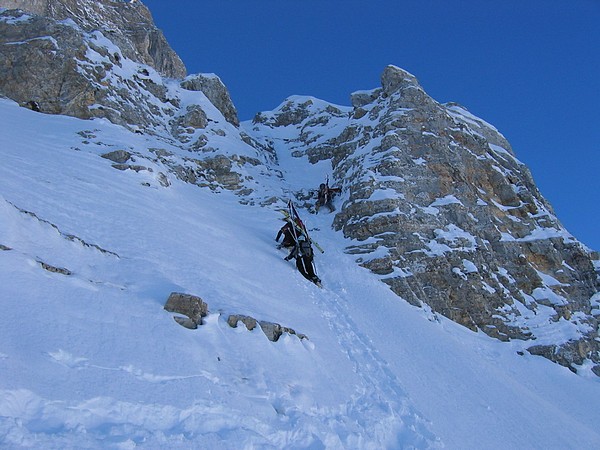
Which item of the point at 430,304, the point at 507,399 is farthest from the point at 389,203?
the point at 507,399

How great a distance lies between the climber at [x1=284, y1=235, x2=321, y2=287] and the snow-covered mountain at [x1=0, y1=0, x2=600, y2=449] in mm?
580

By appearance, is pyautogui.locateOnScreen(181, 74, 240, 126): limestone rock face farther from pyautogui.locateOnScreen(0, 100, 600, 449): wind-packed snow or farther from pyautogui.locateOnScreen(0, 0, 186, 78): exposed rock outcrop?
pyautogui.locateOnScreen(0, 100, 600, 449): wind-packed snow

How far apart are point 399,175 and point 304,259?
9.79 m

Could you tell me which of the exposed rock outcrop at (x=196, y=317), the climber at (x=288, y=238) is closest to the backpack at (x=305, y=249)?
the climber at (x=288, y=238)

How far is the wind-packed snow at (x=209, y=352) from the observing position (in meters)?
4.43

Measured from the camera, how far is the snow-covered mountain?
492 centimetres

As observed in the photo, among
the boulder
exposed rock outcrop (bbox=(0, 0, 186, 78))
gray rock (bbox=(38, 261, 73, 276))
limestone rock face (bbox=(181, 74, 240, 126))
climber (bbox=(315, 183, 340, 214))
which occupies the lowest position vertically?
gray rock (bbox=(38, 261, 73, 276))

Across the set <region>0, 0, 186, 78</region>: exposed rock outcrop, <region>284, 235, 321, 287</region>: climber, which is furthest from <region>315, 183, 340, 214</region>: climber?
<region>0, 0, 186, 78</region>: exposed rock outcrop

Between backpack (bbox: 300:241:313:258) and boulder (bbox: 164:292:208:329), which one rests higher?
backpack (bbox: 300:241:313:258)

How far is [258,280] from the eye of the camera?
11.6 metres

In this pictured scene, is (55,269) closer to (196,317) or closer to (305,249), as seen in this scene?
(196,317)

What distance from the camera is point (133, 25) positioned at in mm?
53969

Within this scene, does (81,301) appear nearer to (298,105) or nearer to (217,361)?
(217,361)

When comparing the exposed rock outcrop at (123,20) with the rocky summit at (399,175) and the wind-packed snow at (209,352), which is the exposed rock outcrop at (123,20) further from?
the wind-packed snow at (209,352)
